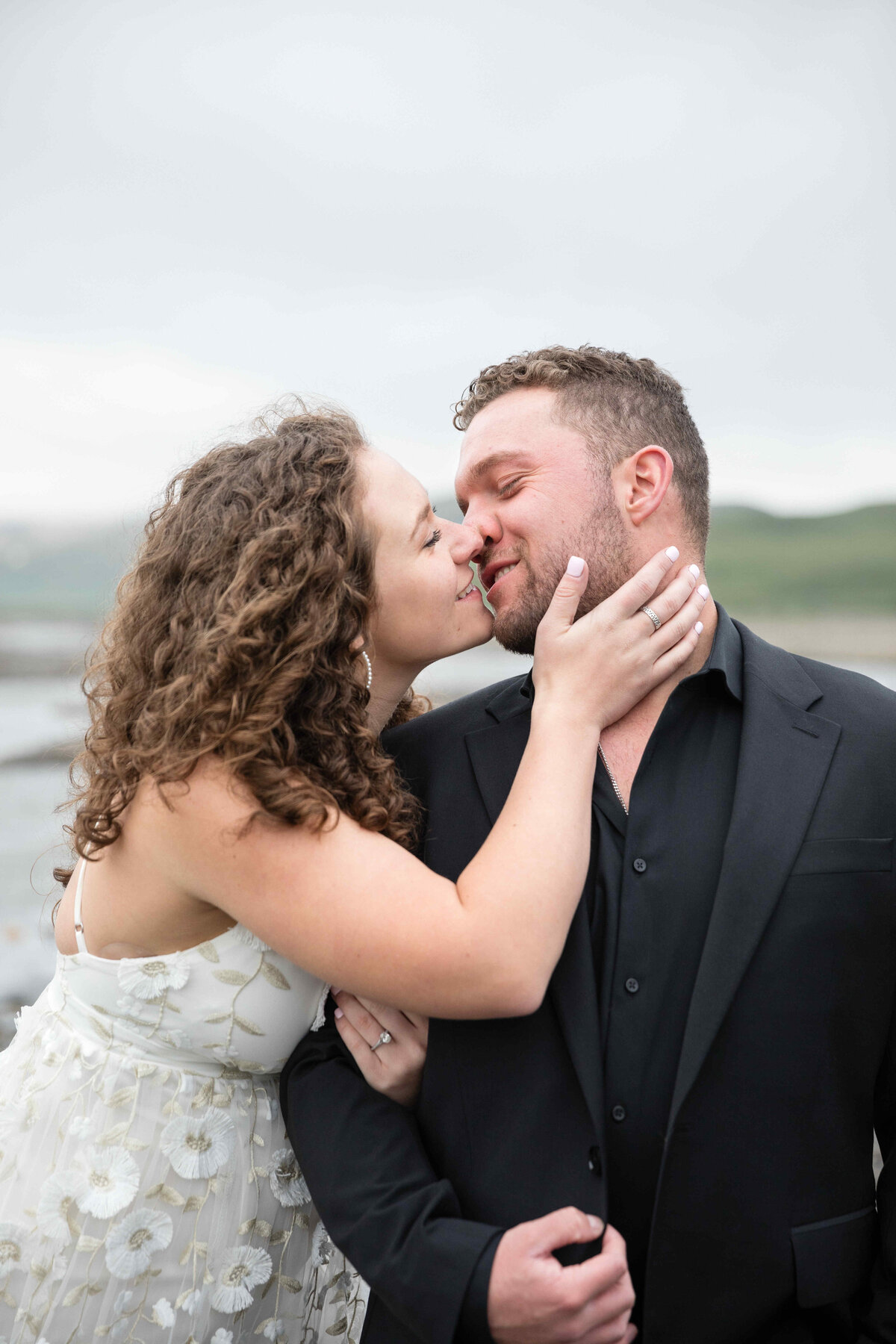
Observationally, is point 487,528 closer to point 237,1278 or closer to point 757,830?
point 757,830

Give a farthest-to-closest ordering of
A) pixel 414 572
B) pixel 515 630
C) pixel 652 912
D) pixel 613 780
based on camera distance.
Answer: pixel 515 630 < pixel 414 572 < pixel 613 780 < pixel 652 912

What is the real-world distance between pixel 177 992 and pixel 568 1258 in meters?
0.76

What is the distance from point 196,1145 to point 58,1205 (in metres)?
0.24

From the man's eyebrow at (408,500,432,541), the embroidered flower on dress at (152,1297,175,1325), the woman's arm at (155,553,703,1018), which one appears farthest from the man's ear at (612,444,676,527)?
the embroidered flower on dress at (152,1297,175,1325)

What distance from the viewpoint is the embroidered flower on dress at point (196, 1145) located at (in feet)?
5.10

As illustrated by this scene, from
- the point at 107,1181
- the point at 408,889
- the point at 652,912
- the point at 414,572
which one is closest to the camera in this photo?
the point at 408,889

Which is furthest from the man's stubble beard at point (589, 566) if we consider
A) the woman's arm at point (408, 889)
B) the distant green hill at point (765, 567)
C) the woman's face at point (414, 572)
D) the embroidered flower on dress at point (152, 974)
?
the distant green hill at point (765, 567)

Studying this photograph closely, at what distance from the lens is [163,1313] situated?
4.88ft

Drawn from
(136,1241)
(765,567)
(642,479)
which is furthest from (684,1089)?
(765,567)

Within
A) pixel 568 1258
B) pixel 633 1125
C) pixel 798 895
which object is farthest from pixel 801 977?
pixel 568 1258

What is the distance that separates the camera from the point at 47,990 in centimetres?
180

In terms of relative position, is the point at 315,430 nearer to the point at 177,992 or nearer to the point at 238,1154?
the point at 177,992

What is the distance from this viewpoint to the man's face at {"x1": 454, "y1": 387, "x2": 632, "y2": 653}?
1.83m

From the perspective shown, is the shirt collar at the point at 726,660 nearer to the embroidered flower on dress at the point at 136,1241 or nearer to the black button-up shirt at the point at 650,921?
the black button-up shirt at the point at 650,921
